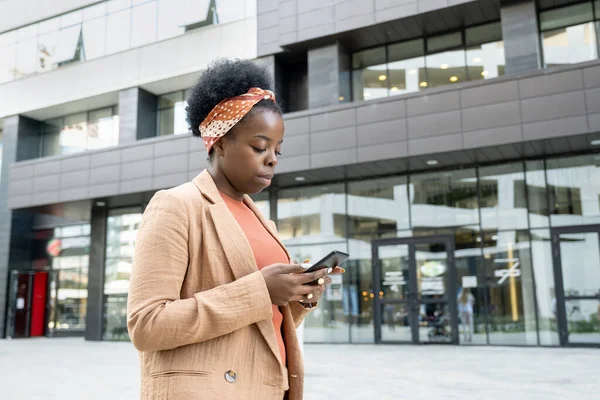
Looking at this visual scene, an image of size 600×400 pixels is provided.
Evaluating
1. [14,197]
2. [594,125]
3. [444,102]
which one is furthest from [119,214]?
[594,125]

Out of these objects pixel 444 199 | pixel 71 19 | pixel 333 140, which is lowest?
pixel 444 199

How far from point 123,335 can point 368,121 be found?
11814 mm

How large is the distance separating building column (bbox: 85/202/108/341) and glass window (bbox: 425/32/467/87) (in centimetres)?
1218

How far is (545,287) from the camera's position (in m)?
13.8

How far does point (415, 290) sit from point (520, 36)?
715cm

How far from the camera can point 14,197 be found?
20.2 m

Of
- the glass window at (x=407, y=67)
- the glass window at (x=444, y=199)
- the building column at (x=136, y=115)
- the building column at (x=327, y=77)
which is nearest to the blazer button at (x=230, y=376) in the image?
the glass window at (x=444, y=199)

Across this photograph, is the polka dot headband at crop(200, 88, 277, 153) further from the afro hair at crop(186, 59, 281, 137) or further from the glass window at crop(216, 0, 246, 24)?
the glass window at crop(216, 0, 246, 24)

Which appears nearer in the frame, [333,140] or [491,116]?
[491,116]

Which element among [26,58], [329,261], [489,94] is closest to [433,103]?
[489,94]

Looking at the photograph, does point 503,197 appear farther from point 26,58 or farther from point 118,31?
point 26,58

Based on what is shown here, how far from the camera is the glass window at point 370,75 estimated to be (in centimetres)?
1691

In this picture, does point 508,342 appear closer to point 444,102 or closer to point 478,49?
point 444,102

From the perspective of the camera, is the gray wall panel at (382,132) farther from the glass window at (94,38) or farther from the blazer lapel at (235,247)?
the blazer lapel at (235,247)
